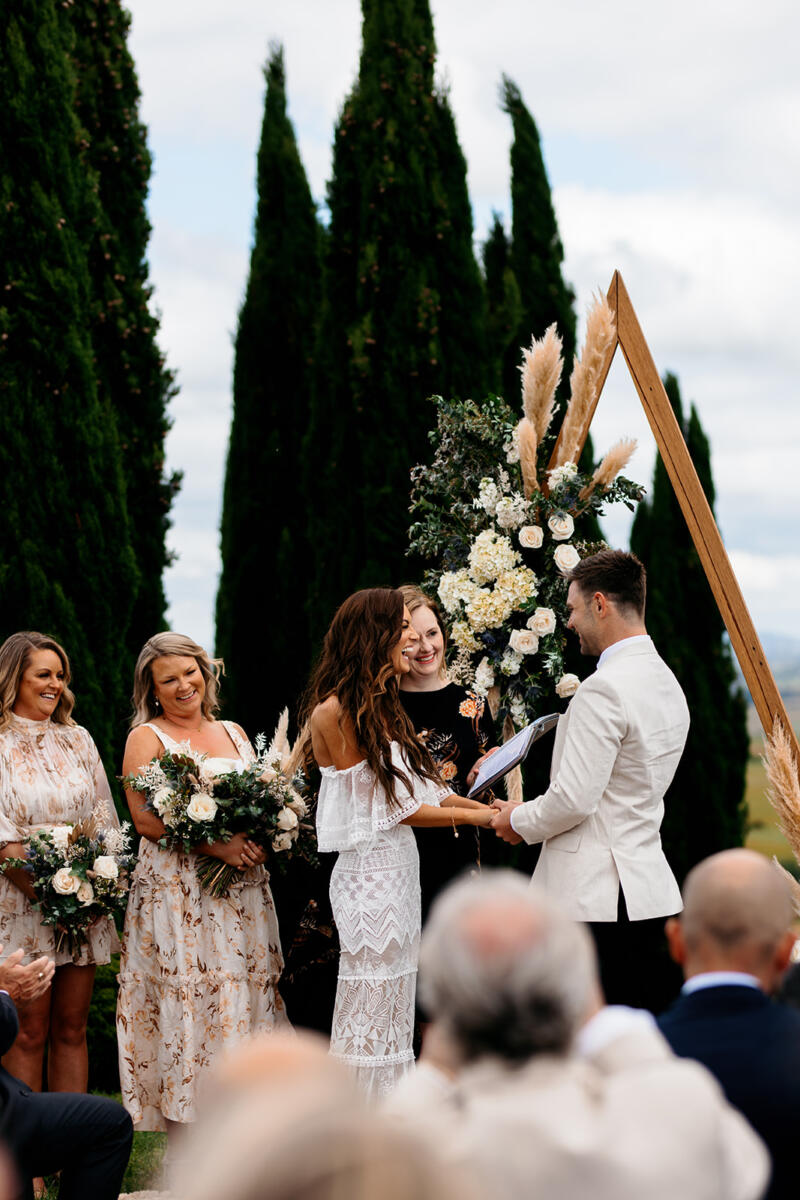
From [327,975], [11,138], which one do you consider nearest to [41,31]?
[11,138]

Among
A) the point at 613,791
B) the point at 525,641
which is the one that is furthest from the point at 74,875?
the point at 613,791

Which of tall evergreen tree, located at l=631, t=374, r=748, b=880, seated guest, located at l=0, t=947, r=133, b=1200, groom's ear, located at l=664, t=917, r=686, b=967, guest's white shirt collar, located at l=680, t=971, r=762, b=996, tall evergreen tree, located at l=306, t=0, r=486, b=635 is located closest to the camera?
guest's white shirt collar, located at l=680, t=971, r=762, b=996

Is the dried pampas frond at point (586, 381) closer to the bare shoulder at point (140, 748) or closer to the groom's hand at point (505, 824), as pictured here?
the groom's hand at point (505, 824)

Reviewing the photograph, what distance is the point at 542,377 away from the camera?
5000 mm

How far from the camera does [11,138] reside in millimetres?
8039

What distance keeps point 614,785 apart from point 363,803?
90cm

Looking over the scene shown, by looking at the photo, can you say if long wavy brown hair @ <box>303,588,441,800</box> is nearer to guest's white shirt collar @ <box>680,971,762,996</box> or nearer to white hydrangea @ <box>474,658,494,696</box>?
white hydrangea @ <box>474,658,494,696</box>

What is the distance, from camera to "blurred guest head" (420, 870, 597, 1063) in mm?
1788

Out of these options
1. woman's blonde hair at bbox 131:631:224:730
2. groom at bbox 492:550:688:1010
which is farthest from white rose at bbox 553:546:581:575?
woman's blonde hair at bbox 131:631:224:730

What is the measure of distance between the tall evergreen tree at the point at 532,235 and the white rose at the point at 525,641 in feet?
25.5

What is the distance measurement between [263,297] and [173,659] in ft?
28.3

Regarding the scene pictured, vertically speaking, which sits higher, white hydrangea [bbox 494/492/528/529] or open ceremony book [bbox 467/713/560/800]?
white hydrangea [bbox 494/492/528/529]

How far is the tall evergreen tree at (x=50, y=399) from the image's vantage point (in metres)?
7.96

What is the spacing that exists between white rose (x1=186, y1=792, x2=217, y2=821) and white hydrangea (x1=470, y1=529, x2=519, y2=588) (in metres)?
1.36
